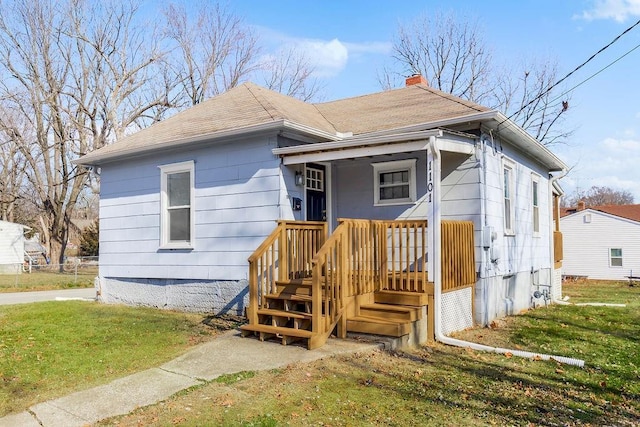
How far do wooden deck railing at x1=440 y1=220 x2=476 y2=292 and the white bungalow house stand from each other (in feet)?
0.10

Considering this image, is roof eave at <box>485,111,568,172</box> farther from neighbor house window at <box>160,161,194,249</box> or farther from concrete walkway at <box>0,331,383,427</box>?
neighbor house window at <box>160,161,194,249</box>

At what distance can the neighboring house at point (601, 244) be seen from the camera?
25422 millimetres

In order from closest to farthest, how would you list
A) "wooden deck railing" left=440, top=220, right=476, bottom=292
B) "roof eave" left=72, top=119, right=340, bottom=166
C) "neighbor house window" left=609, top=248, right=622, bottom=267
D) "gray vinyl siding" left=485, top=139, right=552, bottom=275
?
"wooden deck railing" left=440, top=220, right=476, bottom=292
"roof eave" left=72, top=119, right=340, bottom=166
"gray vinyl siding" left=485, top=139, right=552, bottom=275
"neighbor house window" left=609, top=248, right=622, bottom=267

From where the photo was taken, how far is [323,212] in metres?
8.86

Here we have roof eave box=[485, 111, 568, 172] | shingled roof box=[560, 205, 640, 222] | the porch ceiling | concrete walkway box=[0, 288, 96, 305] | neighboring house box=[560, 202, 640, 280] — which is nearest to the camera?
the porch ceiling

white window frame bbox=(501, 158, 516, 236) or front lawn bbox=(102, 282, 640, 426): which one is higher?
white window frame bbox=(501, 158, 516, 236)

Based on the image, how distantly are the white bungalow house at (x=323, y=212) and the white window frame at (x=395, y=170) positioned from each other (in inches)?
1.0

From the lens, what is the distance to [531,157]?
1107cm

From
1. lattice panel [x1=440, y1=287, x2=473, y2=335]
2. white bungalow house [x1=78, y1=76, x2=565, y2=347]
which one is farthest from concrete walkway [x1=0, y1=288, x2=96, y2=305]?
lattice panel [x1=440, y1=287, x2=473, y2=335]

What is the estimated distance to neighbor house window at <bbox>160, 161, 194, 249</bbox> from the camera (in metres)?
9.12

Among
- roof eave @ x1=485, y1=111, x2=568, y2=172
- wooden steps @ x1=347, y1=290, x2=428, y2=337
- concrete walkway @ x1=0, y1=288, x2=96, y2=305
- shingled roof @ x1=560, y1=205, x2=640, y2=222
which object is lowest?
concrete walkway @ x1=0, y1=288, x2=96, y2=305

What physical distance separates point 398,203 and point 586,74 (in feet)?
12.7

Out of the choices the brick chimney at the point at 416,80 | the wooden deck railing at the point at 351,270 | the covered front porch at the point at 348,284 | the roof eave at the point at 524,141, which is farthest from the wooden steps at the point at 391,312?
the brick chimney at the point at 416,80

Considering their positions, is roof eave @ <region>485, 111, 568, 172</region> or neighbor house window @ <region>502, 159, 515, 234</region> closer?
roof eave @ <region>485, 111, 568, 172</region>
